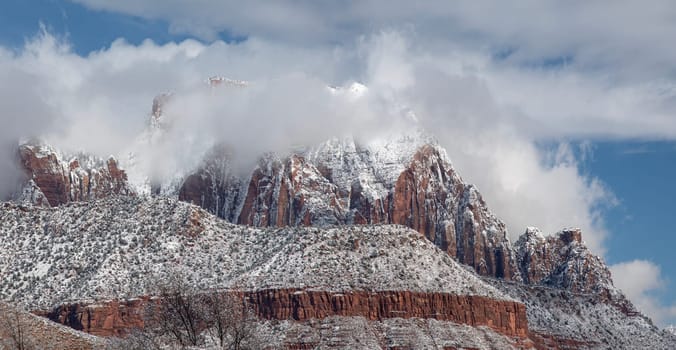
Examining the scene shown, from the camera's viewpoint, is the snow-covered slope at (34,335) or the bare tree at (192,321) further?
the bare tree at (192,321)

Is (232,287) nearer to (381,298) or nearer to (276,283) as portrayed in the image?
(276,283)

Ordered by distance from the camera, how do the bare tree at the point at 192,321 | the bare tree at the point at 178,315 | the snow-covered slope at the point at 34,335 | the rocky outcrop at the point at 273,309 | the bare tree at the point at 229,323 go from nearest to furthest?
the snow-covered slope at the point at 34,335, the bare tree at the point at 229,323, the bare tree at the point at 192,321, the bare tree at the point at 178,315, the rocky outcrop at the point at 273,309

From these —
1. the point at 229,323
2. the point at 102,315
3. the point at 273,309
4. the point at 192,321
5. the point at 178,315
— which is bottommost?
the point at 229,323

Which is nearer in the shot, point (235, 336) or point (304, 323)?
point (235, 336)

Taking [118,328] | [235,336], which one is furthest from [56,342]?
[118,328]

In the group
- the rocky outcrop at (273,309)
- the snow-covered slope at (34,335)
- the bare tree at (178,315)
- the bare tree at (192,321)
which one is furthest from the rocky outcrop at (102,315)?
the bare tree at (178,315)

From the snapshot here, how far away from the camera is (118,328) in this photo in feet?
629

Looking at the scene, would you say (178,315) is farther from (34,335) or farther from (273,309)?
(273,309)

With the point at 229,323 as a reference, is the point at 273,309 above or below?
above

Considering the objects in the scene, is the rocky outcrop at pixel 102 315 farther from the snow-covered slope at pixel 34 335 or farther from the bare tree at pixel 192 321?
the bare tree at pixel 192 321

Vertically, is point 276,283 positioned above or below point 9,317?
above

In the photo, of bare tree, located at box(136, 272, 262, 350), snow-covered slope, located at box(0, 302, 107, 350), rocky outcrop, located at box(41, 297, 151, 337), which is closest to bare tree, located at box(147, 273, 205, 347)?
bare tree, located at box(136, 272, 262, 350)

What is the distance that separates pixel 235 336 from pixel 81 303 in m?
83.5

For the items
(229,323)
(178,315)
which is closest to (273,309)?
(229,323)
